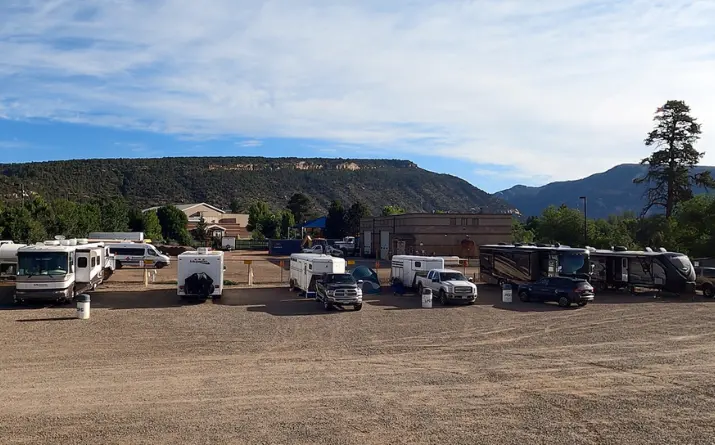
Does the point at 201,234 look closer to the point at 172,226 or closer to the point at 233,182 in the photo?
the point at 172,226

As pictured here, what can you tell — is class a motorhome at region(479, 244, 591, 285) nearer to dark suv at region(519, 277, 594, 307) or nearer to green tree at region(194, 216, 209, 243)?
dark suv at region(519, 277, 594, 307)

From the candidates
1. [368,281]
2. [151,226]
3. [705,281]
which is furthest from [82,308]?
[151,226]

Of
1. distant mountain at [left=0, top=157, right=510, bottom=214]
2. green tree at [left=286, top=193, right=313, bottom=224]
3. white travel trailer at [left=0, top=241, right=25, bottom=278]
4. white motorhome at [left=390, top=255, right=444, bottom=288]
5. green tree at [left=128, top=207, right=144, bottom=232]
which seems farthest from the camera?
green tree at [left=286, top=193, right=313, bottom=224]

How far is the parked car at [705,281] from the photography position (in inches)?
1336

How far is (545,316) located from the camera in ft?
85.4

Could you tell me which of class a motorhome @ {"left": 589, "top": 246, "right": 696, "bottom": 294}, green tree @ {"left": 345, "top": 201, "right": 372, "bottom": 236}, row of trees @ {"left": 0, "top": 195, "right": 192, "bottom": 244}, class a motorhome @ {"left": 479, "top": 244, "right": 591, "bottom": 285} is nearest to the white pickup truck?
class a motorhome @ {"left": 479, "top": 244, "right": 591, "bottom": 285}

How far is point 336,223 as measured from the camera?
114m

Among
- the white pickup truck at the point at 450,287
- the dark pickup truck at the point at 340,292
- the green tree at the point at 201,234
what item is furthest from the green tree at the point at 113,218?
the dark pickup truck at the point at 340,292

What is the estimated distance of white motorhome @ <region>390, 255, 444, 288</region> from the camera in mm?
34812

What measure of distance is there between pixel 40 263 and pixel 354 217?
84640 millimetres

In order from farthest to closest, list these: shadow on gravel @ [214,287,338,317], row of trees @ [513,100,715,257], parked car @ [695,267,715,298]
→ row of trees @ [513,100,715,257] < parked car @ [695,267,715,298] < shadow on gravel @ [214,287,338,317]

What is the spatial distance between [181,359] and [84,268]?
54.0 ft

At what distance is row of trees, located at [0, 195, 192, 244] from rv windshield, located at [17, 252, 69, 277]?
84.2 ft

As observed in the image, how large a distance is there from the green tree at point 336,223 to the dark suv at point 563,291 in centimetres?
8201
